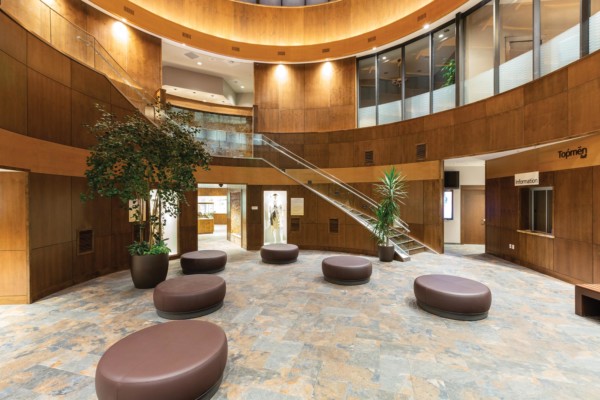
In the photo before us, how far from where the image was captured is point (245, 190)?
1066cm

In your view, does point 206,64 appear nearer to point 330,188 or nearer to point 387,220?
point 330,188

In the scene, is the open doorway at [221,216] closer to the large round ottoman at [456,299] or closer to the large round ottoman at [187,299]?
the large round ottoman at [187,299]

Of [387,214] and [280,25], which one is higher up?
[280,25]

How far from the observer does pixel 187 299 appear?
4.37 m

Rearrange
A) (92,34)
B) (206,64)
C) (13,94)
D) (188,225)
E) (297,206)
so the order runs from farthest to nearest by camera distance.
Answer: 1. (206,64)
2. (297,206)
3. (188,225)
4. (92,34)
5. (13,94)

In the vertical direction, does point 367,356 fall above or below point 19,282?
below

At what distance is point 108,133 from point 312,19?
1018cm

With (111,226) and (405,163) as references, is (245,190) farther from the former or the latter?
(405,163)

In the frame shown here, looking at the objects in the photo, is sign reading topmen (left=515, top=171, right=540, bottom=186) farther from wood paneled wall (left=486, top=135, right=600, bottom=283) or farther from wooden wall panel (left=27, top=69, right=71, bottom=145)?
wooden wall panel (left=27, top=69, right=71, bottom=145)

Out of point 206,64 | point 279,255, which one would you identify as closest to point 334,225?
point 279,255

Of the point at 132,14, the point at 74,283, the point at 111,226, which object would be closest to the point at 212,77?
Result: the point at 132,14

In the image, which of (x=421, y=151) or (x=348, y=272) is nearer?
(x=348, y=272)

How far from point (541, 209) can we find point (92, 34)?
49.4ft

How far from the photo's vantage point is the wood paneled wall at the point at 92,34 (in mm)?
5531
